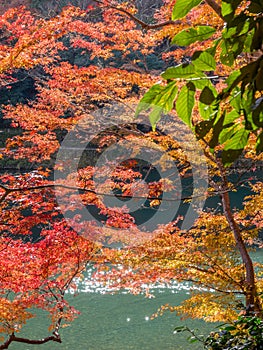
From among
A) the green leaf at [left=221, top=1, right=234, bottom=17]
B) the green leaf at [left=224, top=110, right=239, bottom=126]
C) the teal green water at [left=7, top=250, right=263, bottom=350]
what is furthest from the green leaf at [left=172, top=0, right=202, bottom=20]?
the teal green water at [left=7, top=250, right=263, bottom=350]

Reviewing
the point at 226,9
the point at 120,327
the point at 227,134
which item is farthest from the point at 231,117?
the point at 120,327

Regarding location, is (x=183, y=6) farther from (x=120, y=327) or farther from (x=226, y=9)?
(x=120, y=327)

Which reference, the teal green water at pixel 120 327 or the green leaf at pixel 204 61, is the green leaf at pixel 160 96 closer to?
the green leaf at pixel 204 61

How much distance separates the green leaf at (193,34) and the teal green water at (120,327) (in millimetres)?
9098

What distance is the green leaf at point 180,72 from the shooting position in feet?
1.73

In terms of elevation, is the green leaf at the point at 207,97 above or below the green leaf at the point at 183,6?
below

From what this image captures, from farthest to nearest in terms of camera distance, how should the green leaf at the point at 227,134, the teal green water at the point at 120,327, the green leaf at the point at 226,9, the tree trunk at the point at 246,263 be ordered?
the teal green water at the point at 120,327 < the tree trunk at the point at 246,263 < the green leaf at the point at 227,134 < the green leaf at the point at 226,9

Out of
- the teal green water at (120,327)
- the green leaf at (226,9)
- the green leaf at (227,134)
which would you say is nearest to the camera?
the green leaf at (226,9)

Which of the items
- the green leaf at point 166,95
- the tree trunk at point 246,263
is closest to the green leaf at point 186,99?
the green leaf at point 166,95

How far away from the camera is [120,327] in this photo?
10352 mm

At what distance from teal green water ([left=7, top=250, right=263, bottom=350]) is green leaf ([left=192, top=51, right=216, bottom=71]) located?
909cm

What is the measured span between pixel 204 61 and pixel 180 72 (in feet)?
0.11

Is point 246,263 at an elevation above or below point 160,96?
below

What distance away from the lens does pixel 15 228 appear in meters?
6.30
